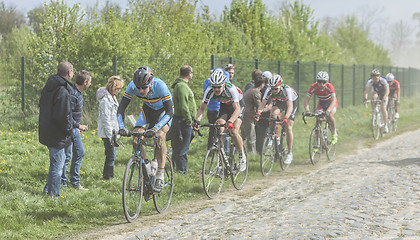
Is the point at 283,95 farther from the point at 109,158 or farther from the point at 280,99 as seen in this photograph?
the point at 109,158

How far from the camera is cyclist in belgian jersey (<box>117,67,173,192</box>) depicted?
7.21 metres

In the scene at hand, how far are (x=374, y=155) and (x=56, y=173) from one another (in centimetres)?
889

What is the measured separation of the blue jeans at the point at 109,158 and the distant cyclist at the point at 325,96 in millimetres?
5259

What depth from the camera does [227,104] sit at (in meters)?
9.77

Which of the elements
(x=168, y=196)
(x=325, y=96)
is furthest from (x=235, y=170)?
(x=325, y=96)

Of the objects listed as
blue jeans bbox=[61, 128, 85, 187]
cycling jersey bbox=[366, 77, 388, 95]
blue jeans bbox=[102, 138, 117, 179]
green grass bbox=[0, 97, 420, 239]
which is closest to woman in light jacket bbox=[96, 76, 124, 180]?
blue jeans bbox=[102, 138, 117, 179]

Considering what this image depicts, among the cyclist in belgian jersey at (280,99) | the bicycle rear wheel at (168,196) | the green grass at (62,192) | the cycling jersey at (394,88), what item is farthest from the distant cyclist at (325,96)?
the cycling jersey at (394,88)

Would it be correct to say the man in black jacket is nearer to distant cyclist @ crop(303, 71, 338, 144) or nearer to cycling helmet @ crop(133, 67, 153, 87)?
cycling helmet @ crop(133, 67, 153, 87)

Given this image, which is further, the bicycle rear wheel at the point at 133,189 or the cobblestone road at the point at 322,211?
the bicycle rear wheel at the point at 133,189

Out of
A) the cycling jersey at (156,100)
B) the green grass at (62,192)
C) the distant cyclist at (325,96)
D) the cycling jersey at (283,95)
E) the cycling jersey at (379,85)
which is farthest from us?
the cycling jersey at (379,85)

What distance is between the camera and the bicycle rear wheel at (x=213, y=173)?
885 cm

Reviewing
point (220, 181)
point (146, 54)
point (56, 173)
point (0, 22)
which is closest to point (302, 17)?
point (146, 54)

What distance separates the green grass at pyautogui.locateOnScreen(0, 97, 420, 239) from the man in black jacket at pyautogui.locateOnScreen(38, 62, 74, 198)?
519 mm

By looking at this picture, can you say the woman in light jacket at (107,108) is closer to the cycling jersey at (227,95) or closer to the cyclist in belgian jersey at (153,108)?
the cyclist in belgian jersey at (153,108)
